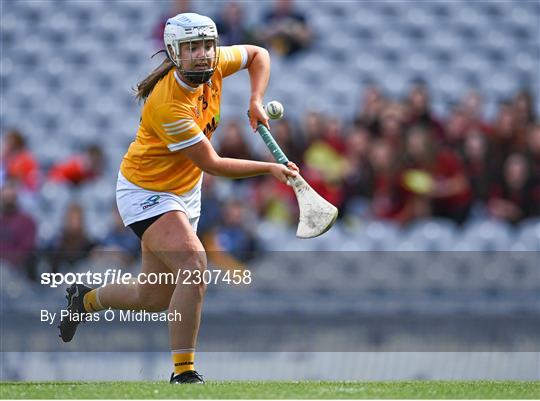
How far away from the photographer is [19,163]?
11.7m

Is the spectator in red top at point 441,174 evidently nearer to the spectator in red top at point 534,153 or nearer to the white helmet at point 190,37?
the spectator in red top at point 534,153

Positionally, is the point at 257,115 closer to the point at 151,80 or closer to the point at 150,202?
the point at 151,80

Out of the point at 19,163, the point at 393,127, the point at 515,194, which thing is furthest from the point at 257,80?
the point at 19,163

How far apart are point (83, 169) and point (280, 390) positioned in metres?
6.37

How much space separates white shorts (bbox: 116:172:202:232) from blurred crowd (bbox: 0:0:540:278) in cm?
349

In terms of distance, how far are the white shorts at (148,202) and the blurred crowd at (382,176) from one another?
A: 138 inches

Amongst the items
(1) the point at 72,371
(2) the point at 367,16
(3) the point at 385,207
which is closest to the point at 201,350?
(1) the point at 72,371

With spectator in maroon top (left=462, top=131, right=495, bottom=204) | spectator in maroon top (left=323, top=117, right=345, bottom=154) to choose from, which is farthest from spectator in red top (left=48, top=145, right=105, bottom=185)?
spectator in maroon top (left=462, top=131, right=495, bottom=204)

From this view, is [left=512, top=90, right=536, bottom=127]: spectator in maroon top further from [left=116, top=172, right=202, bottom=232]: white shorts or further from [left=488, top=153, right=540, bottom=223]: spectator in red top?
[left=116, top=172, right=202, bottom=232]: white shorts

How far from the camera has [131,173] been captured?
6371 mm

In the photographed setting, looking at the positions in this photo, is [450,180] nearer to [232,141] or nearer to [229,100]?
[232,141]

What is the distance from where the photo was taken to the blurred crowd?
1020cm

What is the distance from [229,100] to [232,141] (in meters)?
1.99

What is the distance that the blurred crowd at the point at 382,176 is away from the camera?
1020cm
